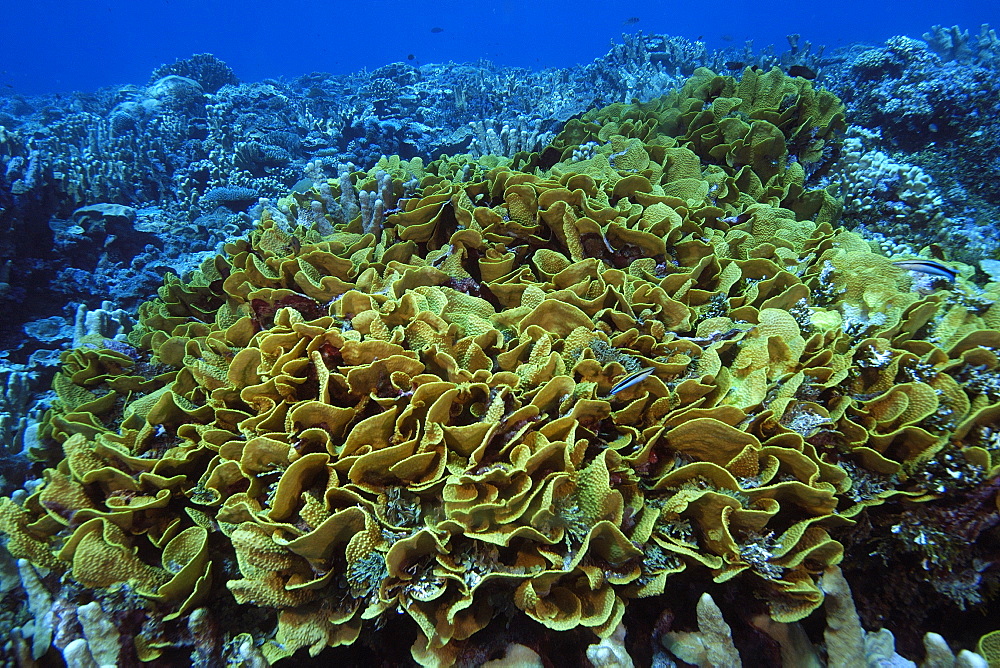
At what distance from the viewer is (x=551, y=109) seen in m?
12.9

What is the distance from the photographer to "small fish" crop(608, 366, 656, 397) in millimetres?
2184

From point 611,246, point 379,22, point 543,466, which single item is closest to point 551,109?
point 611,246

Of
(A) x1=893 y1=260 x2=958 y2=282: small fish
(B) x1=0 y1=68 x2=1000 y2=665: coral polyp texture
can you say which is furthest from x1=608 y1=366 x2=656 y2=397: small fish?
(A) x1=893 y1=260 x2=958 y2=282: small fish

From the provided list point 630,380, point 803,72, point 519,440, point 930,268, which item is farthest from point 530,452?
point 803,72

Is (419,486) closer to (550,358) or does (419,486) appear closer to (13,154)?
(550,358)

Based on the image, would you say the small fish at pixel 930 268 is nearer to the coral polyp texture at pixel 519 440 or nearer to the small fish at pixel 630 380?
the coral polyp texture at pixel 519 440

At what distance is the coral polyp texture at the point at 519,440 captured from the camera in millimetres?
1867

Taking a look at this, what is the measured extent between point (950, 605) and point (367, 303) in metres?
3.15

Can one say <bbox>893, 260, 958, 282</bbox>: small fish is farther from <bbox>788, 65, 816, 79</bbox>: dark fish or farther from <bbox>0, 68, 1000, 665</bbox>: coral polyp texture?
<bbox>788, 65, 816, 79</bbox>: dark fish

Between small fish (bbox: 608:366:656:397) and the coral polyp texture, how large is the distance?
0.6 inches

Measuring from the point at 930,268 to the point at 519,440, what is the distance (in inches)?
106

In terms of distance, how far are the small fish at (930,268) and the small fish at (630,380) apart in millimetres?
1841

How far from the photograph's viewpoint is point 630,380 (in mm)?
2209

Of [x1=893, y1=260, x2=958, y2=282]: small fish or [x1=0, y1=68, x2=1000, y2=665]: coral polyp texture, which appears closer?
Result: [x1=0, y1=68, x2=1000, y2=665]: coral polyp texture
